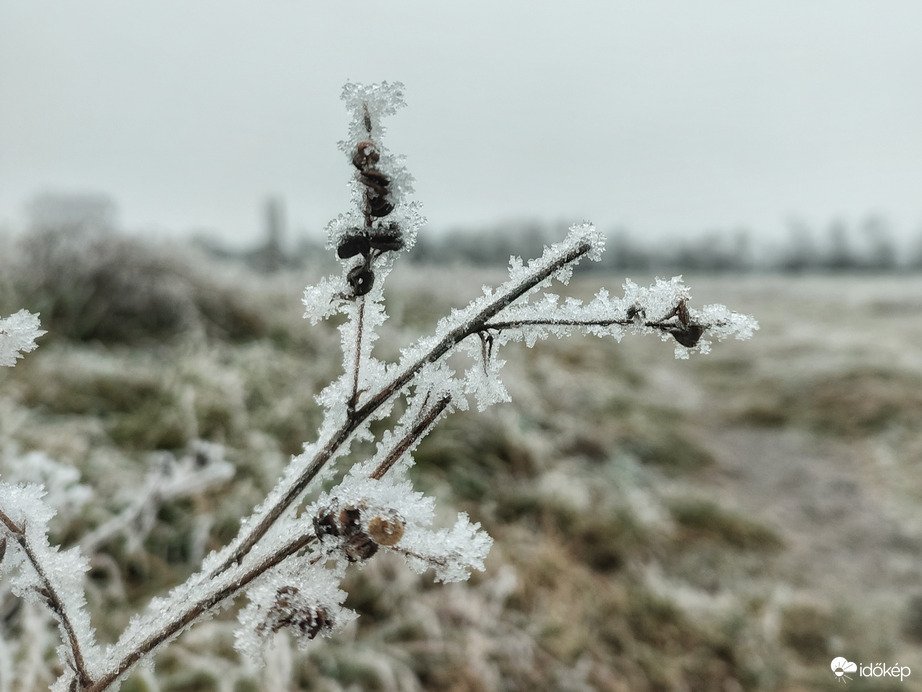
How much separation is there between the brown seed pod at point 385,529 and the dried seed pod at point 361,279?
149 mm

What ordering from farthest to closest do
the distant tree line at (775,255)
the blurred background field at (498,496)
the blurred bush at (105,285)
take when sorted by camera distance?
the distant tree line at (775,255) → the blurred bush at (105,285) → the blurred background field at (498,496)

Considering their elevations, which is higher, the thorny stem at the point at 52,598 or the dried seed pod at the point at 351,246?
the dried seed pod at the point at 351,246

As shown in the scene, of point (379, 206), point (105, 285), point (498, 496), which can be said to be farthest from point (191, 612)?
point (105, 285)

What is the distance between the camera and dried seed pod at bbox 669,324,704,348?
1.36ft

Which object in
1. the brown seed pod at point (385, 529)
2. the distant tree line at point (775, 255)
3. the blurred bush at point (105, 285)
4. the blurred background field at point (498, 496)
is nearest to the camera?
the brown seed pod at point (385, 529)

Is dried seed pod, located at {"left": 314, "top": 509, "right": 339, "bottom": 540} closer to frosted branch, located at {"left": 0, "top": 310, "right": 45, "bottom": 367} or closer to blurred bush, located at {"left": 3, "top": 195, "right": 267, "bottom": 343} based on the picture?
frosted branch, located at {"left": 0, "top": 310, "right": 45, "bottom": 367}

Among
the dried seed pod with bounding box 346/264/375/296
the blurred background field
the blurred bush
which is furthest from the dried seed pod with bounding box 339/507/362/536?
the blurred bush

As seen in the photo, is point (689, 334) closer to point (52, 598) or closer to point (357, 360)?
point (357, 360)

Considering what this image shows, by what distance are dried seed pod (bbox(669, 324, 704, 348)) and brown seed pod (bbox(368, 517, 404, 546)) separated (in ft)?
0.72

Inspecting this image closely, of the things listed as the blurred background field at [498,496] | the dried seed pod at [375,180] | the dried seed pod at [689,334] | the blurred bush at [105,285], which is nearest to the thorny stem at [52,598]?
the dried seed pod at [375,180]

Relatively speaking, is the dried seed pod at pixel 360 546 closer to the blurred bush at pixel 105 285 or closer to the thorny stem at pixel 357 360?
the thorny stem at pixel 357 360

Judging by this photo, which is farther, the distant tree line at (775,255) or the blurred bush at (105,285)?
the distant tree line at (775,255)

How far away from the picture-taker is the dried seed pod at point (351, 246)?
0.39 m

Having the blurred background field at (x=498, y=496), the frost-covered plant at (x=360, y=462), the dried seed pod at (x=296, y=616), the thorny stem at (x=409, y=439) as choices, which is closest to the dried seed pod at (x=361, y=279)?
the frost-covered plant at (x=360, y=462)
